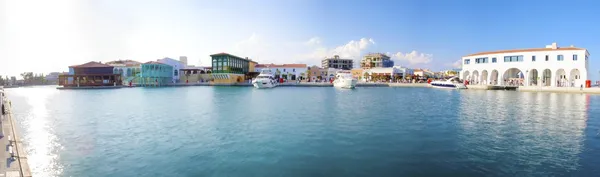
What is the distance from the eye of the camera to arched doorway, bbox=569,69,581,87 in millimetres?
52862

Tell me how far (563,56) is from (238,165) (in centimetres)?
6386

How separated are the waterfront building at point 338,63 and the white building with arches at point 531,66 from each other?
67825 mm

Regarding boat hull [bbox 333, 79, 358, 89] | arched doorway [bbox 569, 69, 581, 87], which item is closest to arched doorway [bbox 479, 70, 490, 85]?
arched doorway [bbox 569, 69, 581, 87]

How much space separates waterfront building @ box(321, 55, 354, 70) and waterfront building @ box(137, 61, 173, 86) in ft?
233

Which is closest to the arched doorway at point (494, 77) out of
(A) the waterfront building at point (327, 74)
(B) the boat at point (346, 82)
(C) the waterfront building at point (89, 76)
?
(B) the boat at point (346, 82)

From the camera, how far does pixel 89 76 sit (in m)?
68.6

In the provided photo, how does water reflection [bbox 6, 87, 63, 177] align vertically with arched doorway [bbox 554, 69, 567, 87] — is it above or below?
below

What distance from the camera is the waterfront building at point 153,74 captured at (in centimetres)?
7531

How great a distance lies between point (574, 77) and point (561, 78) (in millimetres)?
2394

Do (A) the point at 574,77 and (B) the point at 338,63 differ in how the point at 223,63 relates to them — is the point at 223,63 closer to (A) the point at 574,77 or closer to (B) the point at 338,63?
(B) the point at 338,63

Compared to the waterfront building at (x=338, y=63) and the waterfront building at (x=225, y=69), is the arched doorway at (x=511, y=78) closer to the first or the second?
the waterfront building at (x=225, y=69)

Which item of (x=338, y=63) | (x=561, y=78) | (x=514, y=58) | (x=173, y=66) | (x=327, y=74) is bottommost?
(x=561, y=78)

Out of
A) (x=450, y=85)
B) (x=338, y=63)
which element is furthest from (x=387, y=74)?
(x=338, y=63)

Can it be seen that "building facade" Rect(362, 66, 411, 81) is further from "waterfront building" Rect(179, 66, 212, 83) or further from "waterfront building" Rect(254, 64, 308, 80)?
"waterfront building" Rect(179, 66, 212, 83)
